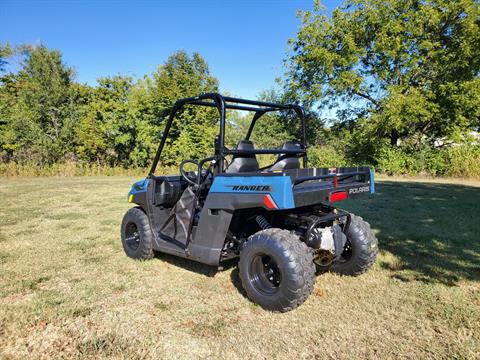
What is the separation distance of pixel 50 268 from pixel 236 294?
2.21 metres

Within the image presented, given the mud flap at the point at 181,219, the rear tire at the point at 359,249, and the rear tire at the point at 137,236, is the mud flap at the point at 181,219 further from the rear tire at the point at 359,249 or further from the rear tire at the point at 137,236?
the rear tire at the point at 359,249

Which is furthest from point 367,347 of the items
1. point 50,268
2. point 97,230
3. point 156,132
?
point 156,132

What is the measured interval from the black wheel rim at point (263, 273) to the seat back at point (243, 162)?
0.83 meters

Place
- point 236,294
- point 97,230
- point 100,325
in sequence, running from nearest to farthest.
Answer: point 100,325 < point 236,294 < point 97,230

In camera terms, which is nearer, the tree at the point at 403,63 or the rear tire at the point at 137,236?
the rear tire at the point at 137,236

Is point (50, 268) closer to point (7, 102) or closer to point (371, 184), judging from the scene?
point (371, 184)

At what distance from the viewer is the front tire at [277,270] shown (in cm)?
293

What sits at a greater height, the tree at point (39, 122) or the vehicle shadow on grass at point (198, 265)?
Answer: the tree at point (39, 122)

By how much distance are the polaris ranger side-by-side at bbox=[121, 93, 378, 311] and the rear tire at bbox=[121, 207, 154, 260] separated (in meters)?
0.01

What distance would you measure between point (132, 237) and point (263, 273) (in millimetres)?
2058

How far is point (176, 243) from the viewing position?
395 cm

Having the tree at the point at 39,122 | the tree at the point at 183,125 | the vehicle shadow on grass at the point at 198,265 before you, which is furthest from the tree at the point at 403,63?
the vehicle shadow on grass at the point at 198,265

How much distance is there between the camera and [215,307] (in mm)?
3244

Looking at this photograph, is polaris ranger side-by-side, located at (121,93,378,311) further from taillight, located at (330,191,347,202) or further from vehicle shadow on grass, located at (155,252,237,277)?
vehicle shadow on grass, located at (155,252,237,277)
